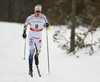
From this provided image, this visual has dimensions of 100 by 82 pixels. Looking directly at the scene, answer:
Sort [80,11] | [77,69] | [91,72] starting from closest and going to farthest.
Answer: [91,72] < [77,69] < [80,11]

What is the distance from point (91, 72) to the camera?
19.4 feet

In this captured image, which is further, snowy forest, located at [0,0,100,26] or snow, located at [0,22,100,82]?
snowy forest, located at [0,0,100,26]

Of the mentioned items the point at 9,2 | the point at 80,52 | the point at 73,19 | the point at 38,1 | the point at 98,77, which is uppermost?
the point at 9,2

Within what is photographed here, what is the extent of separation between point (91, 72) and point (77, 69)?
606mm

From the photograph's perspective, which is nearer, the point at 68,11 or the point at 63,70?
the point at 63,70

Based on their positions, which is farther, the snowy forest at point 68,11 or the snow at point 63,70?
the snowy forest at point 68,11

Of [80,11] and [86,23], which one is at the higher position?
[80,11]

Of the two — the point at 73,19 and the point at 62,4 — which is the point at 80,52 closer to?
the point at 73,19

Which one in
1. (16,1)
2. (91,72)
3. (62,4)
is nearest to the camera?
(91,72)

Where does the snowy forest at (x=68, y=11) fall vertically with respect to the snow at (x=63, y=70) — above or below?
above

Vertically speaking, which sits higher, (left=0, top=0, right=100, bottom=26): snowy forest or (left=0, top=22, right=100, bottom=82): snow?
(left=0, top=0, right=100, bottom=26): snowy forest

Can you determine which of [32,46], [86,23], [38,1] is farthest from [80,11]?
[32,46]

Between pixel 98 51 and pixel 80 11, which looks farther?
pixel 80 11

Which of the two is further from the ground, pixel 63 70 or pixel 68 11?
pixel 68 11
